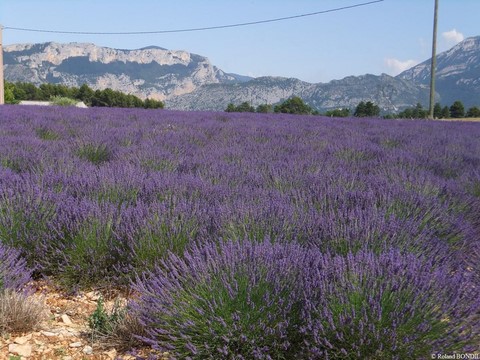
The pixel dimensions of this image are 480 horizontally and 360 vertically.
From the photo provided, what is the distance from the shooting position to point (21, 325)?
2.01 meters

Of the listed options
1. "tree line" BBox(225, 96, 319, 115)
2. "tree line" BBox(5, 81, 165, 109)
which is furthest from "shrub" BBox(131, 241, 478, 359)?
"tree line" BBox(5, 81, 165, 109)

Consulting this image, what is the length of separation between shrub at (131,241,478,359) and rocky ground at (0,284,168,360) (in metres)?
0.23

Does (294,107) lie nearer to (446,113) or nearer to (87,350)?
(446,113)

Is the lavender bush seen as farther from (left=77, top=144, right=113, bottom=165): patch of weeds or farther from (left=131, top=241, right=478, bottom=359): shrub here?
(left=77, top=144, right=113, bottom=165): patch of weeds

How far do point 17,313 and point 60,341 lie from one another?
9.1 inches

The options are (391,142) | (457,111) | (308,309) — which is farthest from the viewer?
(457,111)

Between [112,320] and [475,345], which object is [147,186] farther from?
[475,345]

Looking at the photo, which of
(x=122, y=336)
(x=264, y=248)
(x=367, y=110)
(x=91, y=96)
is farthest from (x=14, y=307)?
(x=91, y=96)

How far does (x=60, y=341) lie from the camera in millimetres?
1994

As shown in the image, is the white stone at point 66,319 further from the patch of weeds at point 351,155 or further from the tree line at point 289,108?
the tree line at point 289,108

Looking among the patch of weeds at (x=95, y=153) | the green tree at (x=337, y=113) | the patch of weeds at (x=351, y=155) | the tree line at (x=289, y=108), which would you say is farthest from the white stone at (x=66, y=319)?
the tree line at (x=289, y=108)

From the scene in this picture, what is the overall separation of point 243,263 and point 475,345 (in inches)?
35.1

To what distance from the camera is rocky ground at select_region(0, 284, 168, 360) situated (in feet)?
6.16

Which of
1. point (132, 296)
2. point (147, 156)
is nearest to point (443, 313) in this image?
point (132, 296)
